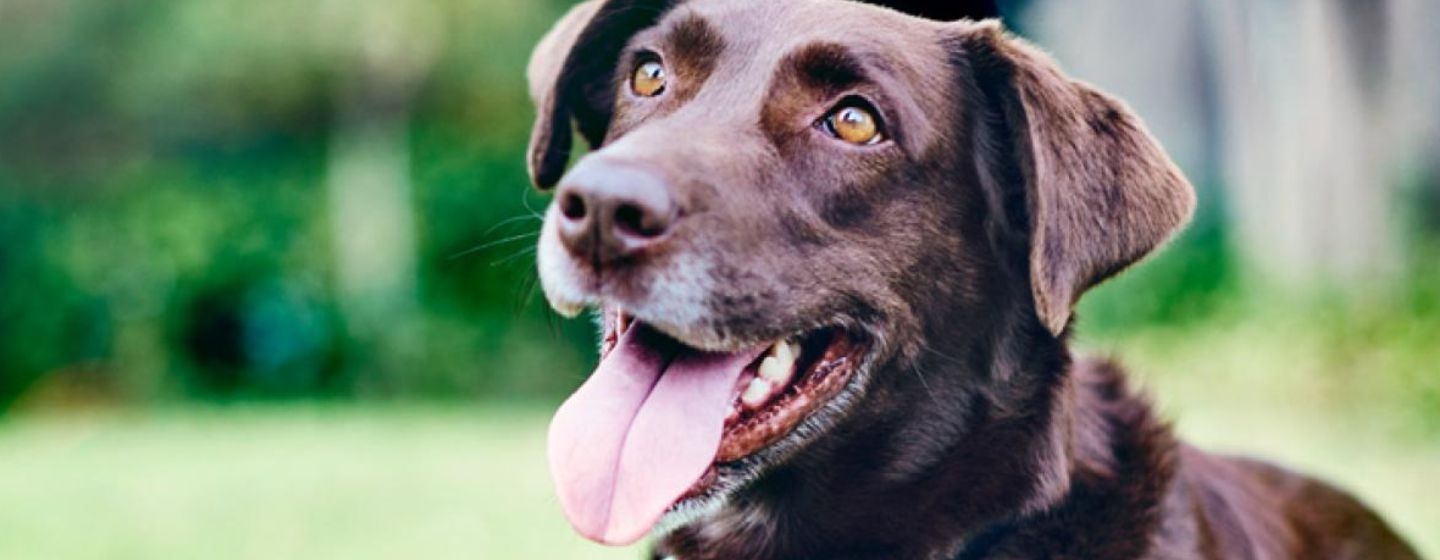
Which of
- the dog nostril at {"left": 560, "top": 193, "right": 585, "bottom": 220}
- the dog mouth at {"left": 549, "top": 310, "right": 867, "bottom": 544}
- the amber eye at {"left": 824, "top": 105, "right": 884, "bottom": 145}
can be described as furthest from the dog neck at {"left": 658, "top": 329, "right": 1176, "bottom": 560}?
the dog nostril at {"left": 560, "top": 193, "right": 585, "bottom": 220}

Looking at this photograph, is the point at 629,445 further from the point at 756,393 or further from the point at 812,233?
the point at 812,233

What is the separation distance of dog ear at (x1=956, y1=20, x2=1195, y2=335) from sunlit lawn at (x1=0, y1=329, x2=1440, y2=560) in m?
0.59

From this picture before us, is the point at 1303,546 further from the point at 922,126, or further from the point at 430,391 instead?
the point at 430,391

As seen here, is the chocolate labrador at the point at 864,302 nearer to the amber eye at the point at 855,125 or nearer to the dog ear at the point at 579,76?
the amber eye at the point at 855,125

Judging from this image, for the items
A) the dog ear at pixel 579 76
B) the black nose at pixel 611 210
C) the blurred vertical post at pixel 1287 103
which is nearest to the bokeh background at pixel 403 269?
the blurred vertical post at pixel 1287 103

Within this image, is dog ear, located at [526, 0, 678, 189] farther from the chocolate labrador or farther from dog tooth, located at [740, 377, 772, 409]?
dog tooth, located at [740, 377, 772, 409]

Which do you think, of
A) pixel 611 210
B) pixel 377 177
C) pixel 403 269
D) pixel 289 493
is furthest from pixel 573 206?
pixel 377 177

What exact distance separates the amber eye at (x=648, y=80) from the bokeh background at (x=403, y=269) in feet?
1.54

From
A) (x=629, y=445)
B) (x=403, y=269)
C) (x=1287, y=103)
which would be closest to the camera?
(x=629, y=445)

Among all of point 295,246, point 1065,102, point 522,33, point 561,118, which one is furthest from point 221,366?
point 1065,102

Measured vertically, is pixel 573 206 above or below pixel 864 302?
above

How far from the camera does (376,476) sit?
8453 mm

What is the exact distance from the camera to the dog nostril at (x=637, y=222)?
8.98 feet

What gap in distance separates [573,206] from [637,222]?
0.12m
